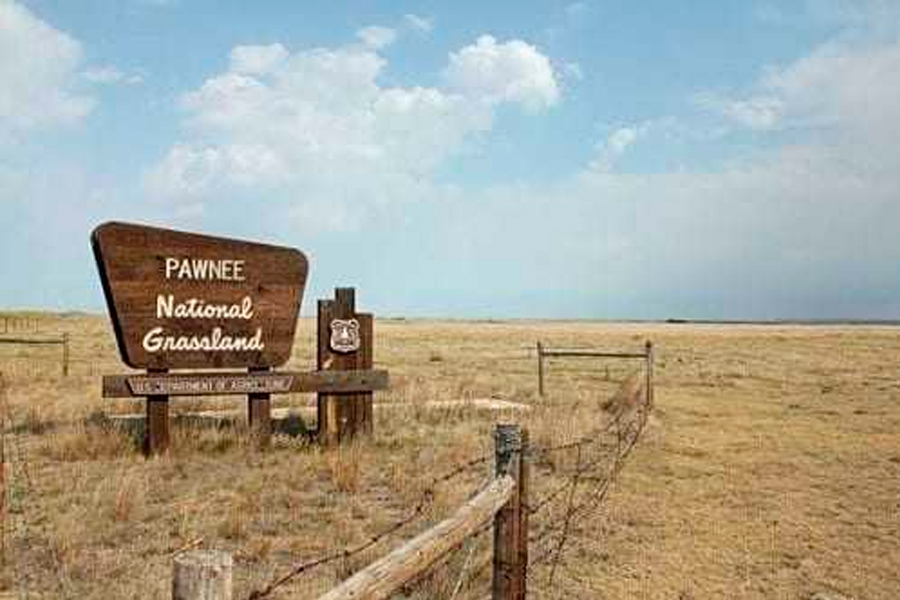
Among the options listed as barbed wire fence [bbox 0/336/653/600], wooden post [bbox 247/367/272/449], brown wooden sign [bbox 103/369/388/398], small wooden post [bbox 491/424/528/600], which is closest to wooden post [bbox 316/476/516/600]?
small wooden post [bbox 491/424/528/600]

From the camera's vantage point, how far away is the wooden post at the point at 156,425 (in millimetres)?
10625

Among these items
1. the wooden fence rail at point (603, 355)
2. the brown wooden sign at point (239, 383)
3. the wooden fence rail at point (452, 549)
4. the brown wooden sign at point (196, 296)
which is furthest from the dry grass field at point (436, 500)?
the brown wooden sign at point (196, 296)

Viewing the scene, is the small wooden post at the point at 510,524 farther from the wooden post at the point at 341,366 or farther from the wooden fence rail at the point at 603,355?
the wooden fence rail at the point at 603,355

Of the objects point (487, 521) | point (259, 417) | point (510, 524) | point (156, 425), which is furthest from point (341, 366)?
point (510, 524)

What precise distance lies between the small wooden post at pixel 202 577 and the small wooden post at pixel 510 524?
274cm

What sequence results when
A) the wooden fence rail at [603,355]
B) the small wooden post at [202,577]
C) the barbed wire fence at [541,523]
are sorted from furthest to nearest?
the wooden fence rail at [603,355] < the barbed wire fence at [541,523] < the small wooden post at [202,577]

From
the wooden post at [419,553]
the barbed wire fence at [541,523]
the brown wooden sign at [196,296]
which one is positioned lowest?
the barbed wire fence at [541,523]

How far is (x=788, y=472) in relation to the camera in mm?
10555

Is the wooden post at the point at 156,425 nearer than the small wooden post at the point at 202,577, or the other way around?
the small wooden post at the point at 202,577

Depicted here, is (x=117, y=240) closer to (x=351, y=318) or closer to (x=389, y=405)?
(x=351, y=318)

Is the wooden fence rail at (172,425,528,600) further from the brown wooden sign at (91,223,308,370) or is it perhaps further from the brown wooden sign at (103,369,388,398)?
the brown wooden sign at (91,223,308,370)

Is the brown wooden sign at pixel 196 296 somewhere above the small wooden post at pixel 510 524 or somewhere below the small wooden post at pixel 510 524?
above

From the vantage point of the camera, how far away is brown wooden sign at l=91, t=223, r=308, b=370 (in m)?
10.4

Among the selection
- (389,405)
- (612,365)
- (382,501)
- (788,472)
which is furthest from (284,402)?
(612,365)
